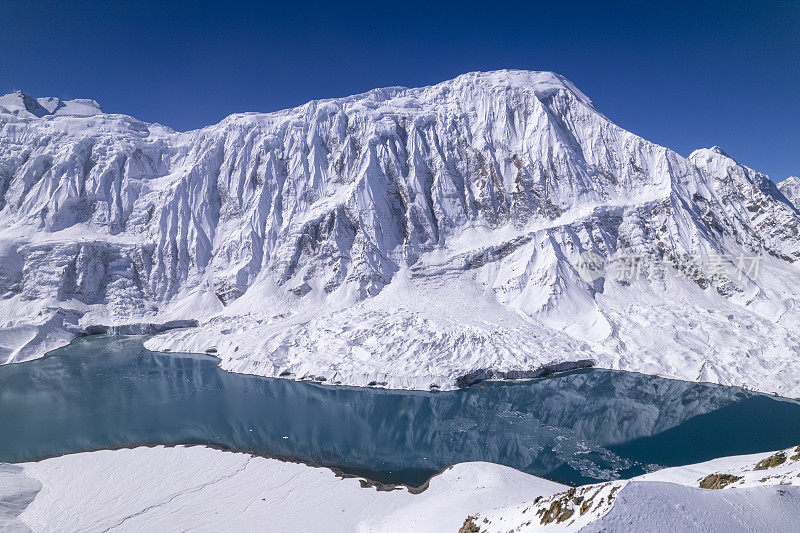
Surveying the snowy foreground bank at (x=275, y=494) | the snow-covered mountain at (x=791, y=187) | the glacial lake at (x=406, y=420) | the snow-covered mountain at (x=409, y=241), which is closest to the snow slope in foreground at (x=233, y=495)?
the snowy foreground bank at (x=275, y=494)

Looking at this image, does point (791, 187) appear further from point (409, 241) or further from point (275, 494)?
point (275, 494)

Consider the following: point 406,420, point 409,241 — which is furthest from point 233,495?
point 409,241

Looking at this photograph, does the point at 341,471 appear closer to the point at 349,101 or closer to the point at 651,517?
the point at 651,517

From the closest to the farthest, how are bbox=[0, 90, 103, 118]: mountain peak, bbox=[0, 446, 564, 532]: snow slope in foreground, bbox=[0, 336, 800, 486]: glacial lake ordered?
bbox=[0, 446, 564, 532]: snow slope in foreground → bbox=[0, 336, 800, 486]: glacial lake → bbox=[0, 90, 103, 118]: mountain peak

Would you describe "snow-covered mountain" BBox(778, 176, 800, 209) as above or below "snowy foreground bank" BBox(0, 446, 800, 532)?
above

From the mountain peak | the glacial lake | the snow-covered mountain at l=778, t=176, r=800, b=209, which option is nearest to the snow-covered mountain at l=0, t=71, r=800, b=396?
Answer: the glacial lake

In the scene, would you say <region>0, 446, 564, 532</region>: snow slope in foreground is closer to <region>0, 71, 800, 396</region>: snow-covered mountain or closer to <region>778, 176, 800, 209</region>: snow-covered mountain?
<region>0, 71, 800, 396</region>: snow-covered mountain
